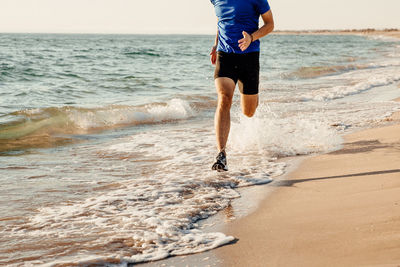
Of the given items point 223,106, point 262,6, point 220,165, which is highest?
point 262,6

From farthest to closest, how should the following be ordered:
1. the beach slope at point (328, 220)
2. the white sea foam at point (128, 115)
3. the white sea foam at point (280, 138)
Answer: the white sea foam at point (128, 115) → the white sea foam at point (280, 138) → the beach slope at point (328, 220)

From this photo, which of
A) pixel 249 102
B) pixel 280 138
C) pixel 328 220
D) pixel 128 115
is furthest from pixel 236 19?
pixel 128 115

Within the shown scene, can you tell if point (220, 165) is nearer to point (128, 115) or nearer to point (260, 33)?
point (260, 33)

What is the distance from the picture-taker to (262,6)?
4.87 m

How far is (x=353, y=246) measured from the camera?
2.63 m

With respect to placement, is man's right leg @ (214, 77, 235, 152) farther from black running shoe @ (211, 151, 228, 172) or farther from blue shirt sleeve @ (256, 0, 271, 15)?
blue shirt sleeve @ (256, 0, 271, 15)

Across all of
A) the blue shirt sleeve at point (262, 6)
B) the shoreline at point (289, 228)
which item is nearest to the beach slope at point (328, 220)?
the shoreline at point (289, 228)

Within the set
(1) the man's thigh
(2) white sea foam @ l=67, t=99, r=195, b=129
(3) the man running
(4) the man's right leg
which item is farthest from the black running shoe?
(2) white sea foam @ l=67, t=99, r=195, b=129

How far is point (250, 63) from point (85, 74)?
12947 mm

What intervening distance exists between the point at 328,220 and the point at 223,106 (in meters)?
2.14

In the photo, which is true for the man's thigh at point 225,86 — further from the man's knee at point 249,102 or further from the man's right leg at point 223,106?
the man's knee at point 249,102

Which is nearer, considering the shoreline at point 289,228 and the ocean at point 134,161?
the shoreline at point 289,228

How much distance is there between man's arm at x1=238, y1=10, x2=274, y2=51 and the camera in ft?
15.2

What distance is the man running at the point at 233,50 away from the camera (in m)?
4.88
